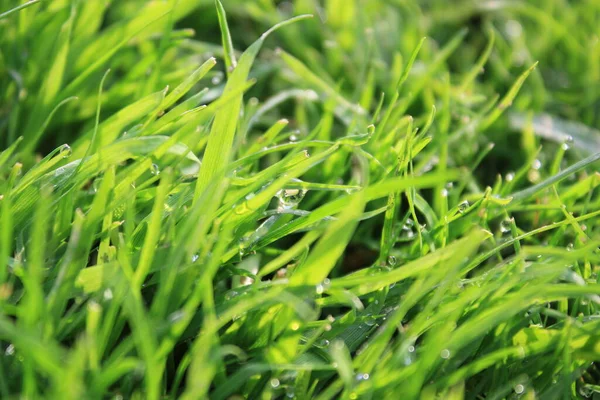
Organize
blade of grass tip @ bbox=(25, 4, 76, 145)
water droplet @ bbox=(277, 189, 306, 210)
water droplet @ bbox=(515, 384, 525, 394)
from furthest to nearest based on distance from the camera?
blade of grass tip @ bbox=(25, 4, 76, 145) → water droplet @ bbox=(277, 189, 306, 210) → water droplet @ bbox=(515, 384, 525, 394)

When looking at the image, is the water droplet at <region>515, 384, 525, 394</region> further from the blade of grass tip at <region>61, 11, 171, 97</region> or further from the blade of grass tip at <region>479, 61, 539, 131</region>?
the blade of grass tip at <region>61, 11, 171, 97</region>

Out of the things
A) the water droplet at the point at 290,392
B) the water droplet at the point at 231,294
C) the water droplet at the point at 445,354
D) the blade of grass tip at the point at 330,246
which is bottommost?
the water droplet at the point at 445,354

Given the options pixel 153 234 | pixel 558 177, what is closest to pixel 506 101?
pixel 558 177

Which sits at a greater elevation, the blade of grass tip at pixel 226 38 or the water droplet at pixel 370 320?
the blade of grass tip at pixel 226 38

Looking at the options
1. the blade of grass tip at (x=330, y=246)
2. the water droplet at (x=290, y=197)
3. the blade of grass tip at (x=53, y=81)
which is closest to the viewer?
the blade of grass tip at (x=330, y=246)

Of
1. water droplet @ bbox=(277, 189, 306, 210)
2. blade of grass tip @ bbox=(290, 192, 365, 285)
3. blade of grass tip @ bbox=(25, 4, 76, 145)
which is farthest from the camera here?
blade of grass tip @ bbox=(25, 4, 76, 145)

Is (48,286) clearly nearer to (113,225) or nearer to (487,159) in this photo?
(113,225)

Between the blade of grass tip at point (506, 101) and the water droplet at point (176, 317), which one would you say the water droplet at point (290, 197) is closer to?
the water droplet at point (176, 317)

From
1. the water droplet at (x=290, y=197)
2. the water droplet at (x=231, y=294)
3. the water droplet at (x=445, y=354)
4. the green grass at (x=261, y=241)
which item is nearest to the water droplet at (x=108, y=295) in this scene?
the green grass at (x=261, y=241)

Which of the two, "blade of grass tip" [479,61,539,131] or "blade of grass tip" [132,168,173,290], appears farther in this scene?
"blade of grass tip" [479,61,539,131]

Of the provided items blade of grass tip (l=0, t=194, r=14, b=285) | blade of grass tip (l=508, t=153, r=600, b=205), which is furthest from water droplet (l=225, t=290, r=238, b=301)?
blade of grass tip (l=508, t=153, r=600, b=205)
